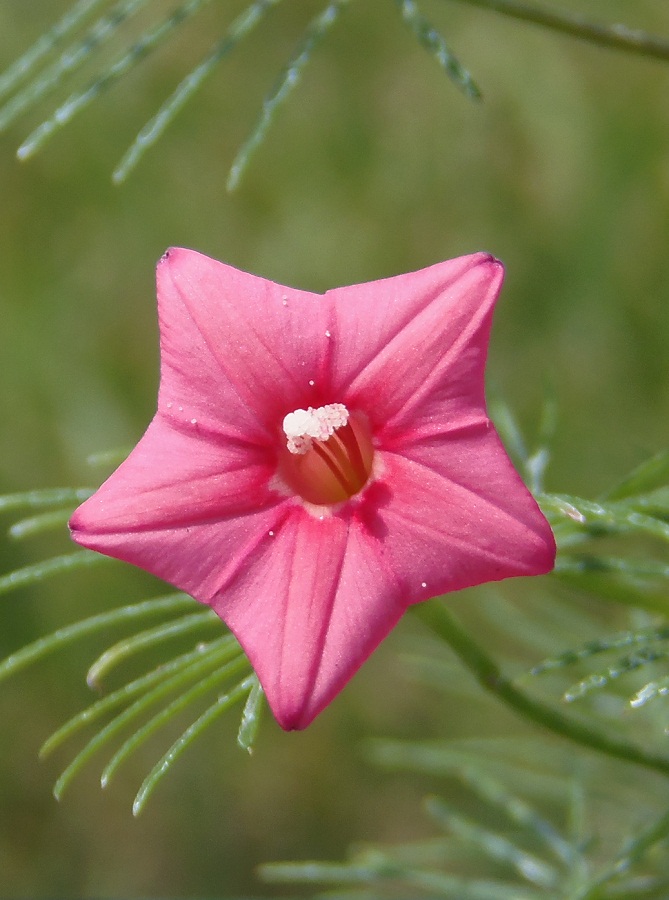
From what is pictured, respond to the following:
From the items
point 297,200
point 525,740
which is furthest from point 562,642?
point 297,200

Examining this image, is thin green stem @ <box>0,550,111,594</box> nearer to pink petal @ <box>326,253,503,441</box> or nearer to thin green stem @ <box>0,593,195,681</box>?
thin green stem @ <box>0,593,195,681</box>

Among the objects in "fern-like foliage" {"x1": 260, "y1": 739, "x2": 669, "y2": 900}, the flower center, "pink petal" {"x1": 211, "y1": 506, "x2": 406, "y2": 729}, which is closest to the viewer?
"pink petal" {"x1": 211, "y1": 506, "x2": 406, "y2": 729}

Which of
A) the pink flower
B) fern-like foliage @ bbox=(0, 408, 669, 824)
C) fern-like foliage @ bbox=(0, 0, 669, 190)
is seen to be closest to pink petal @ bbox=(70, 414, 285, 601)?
the pink flower

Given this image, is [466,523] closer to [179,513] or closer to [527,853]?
[179,513]

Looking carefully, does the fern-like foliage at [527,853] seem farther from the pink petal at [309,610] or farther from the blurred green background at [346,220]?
the blurred green background at [346,220]

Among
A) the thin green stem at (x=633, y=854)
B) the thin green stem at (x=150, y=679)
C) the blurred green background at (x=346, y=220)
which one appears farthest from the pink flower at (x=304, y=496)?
the blurred green background at (x=346, y=220)

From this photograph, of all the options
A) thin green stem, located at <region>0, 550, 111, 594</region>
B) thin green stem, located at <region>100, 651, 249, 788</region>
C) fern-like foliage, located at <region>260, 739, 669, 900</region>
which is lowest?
fern-like foliage, located at <region>260, 739, 669, 900</region>

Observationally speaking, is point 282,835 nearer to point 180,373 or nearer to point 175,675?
point 175,675
